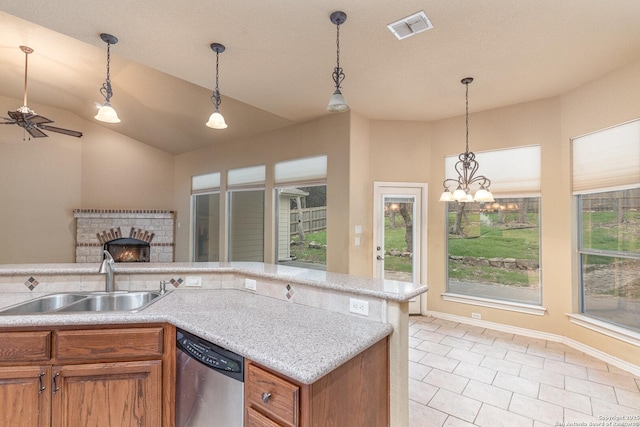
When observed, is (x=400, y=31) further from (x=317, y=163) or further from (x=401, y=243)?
(x=401, y=243)

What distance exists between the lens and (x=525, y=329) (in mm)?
3750

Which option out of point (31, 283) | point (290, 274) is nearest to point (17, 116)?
point (31, 283)

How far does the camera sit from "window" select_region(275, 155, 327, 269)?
4.43 meters

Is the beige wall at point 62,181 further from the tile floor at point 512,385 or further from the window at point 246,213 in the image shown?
the tile floor at point 512,385

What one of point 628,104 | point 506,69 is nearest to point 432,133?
point 506,69

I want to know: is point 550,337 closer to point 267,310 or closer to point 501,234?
point 501,234

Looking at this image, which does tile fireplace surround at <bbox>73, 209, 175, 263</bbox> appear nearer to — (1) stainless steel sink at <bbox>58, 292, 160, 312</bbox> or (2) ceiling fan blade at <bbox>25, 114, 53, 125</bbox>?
(2) ceiling fan blade at <bbox>25, 114, 53, 125</bbox>

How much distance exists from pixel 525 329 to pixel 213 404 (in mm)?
3811

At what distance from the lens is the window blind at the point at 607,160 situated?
2.90m

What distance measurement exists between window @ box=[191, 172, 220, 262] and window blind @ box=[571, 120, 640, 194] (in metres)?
5.57

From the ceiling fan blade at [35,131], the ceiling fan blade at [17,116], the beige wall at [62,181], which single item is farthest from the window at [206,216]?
the ceiling fan blade at [17,116]

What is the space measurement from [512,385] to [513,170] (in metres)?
2.51

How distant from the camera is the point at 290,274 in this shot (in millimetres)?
2062

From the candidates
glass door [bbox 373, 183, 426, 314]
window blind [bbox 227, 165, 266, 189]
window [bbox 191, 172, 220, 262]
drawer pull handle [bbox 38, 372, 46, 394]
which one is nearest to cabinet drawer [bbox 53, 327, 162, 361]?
drawer pull handle [bbox 38, 372, 46, 394]
